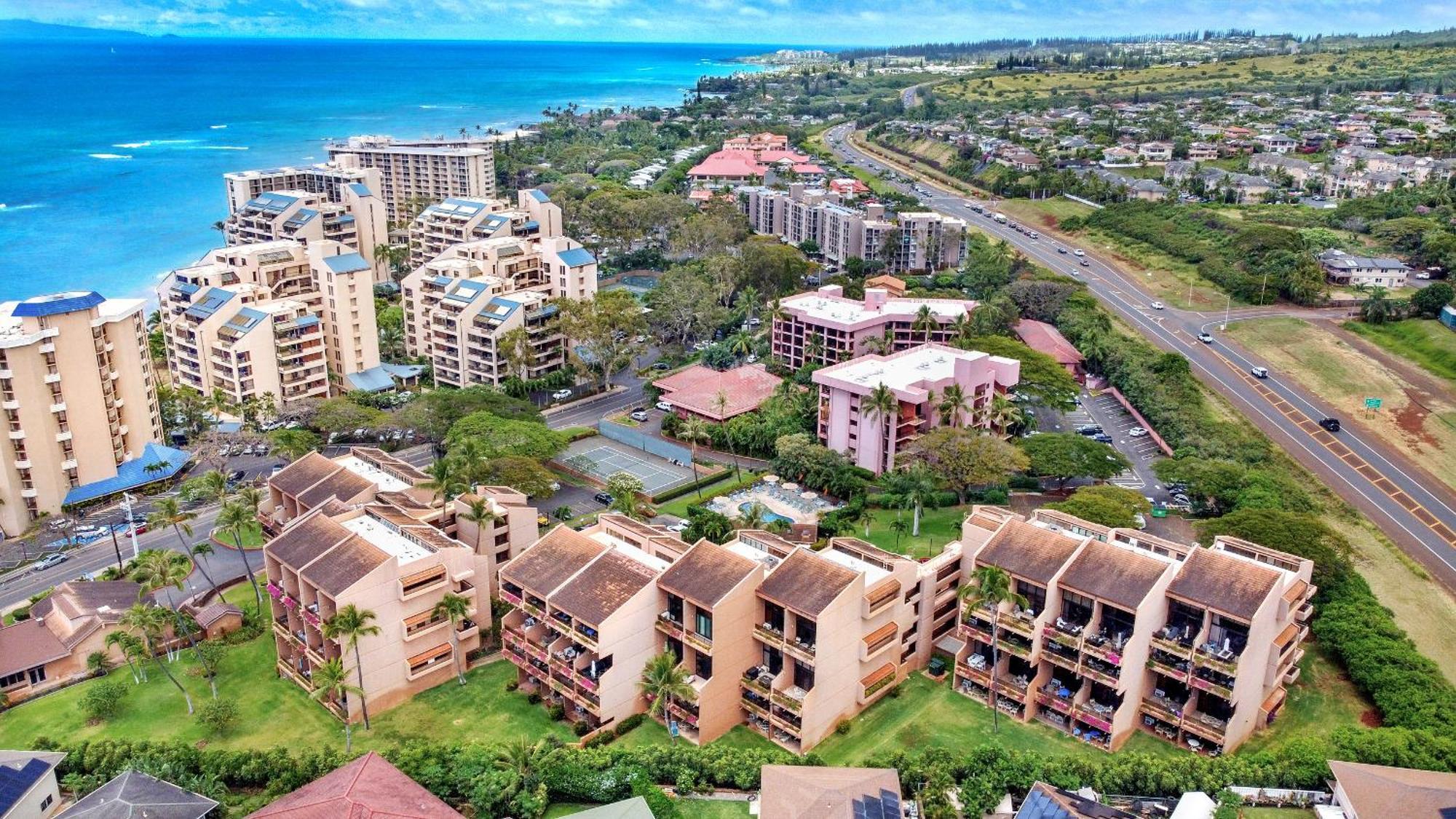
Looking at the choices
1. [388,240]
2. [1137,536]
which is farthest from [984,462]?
[388,240]

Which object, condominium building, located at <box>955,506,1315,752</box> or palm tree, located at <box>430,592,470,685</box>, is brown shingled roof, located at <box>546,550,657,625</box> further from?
condominium building, located at <box>955,506,1315,752</box>

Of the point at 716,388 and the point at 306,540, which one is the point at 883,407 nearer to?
the point at 716,388

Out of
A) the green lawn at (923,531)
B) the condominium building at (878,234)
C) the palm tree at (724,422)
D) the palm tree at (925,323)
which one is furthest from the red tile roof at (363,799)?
the condominium building at (878,234)

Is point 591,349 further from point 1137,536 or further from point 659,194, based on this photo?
point 659,194

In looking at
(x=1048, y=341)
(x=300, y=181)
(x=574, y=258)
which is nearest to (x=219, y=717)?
(x=574, y=258)

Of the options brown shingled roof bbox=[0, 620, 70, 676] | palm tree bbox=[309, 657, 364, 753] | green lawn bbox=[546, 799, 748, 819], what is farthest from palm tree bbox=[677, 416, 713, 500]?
brown shingled roof bbox=[0, 620, 70, 676]

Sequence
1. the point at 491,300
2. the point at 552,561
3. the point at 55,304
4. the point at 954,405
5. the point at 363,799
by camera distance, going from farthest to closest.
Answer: the point at 491,300, the point at 954,405, the point at 55,304, the point at 552,561, the point at 363,799
